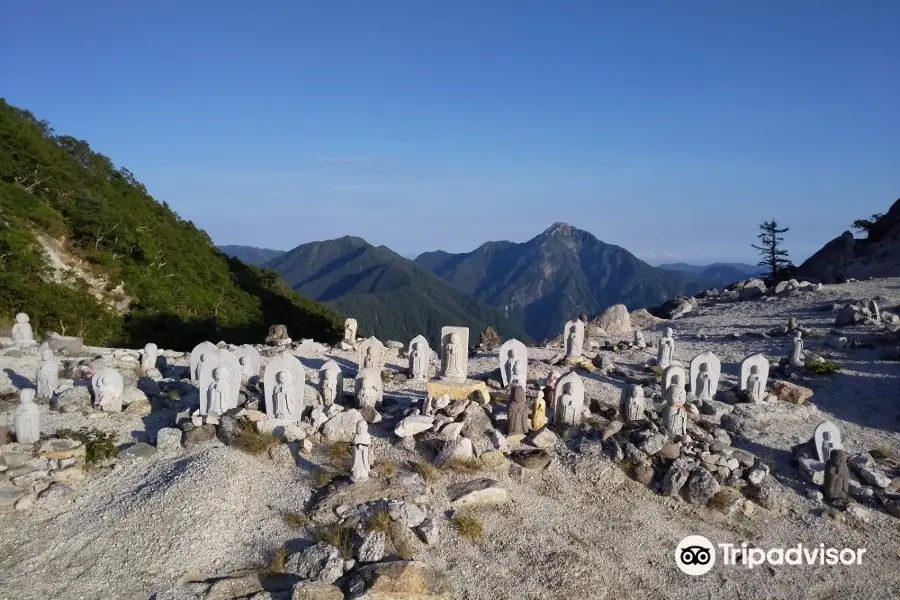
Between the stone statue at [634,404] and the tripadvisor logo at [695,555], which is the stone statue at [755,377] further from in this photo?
the tripadvisor logo at [695,555]

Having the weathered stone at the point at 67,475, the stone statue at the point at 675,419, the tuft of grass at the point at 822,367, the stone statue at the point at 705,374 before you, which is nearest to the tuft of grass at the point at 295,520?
the weathered stone at the point at 67,475

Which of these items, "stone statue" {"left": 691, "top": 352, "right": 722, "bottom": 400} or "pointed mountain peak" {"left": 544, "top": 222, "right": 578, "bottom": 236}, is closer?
"stone statue" {"left": 691, "top": 352, "right": 722, "bottom": 400}

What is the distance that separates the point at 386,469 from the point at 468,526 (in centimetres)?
199

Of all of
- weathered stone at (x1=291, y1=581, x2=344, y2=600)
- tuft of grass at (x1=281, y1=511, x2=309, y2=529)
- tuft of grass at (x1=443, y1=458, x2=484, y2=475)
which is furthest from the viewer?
tuft of grass at (x1=443, y1=458, x2=484, y2=475)

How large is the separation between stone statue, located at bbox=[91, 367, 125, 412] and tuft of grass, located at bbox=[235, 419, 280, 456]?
3.34m

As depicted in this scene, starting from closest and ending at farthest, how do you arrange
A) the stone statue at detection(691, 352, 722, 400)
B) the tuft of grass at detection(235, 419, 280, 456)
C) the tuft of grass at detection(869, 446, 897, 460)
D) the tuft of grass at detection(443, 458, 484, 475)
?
the tuft of grass at detection(443, 458, 484, 475)
the tuft of grass at detection(235, 419, 280, 456)
the tuft of grass at detection(869, 446, 897, 460)
the stone statue at detection(691, 352, 722, 400)

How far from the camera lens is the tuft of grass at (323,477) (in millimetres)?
10359

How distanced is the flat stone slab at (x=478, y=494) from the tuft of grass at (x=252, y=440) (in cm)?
371

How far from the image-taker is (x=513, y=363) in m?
16.1

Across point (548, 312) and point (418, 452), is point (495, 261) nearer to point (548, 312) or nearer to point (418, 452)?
point (548, 312)

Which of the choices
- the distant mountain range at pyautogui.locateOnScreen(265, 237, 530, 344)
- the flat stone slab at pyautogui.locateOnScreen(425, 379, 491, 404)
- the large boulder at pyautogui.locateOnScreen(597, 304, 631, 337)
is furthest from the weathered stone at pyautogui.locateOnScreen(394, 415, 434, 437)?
the distant mountain range at pyautogui.locateOnScreen(265, 237, 530, 344)

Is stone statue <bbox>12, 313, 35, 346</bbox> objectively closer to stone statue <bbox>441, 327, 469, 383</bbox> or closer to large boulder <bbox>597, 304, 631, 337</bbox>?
stone statue <bbox>441, 327, 469, 383</bbox>

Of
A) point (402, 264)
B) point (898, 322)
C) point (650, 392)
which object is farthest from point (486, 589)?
point (402, 264)

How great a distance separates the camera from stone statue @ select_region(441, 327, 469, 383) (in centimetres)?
1584
